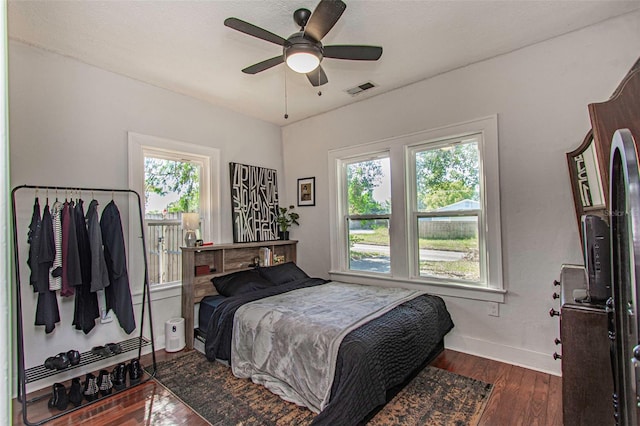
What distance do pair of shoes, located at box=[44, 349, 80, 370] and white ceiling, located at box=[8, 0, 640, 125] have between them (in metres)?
2.47

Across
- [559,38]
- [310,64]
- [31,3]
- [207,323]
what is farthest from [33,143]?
[559,38]

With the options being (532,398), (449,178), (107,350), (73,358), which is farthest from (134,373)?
(449,178)

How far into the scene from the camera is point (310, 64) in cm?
209

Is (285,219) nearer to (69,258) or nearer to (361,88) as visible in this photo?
(361,88)

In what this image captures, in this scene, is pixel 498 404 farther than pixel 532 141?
No

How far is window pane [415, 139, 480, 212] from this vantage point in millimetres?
3133

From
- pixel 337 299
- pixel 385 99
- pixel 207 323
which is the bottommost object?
pixel 207 323

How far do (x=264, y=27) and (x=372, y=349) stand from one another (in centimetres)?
245

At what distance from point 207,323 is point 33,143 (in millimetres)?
2136

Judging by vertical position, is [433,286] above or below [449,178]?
below

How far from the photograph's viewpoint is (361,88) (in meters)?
3.52

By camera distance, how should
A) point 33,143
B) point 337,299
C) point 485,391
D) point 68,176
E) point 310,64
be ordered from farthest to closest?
point 337,299
point 68,176
point 33,143
point 485,391
point 310,64

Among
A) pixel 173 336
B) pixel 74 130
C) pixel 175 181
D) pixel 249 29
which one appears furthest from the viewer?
pixel 175 181

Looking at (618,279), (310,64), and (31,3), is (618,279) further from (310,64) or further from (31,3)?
(31,3)
